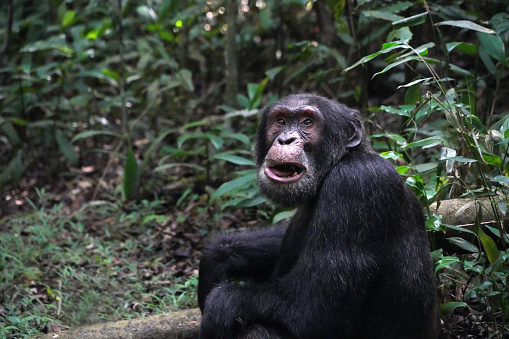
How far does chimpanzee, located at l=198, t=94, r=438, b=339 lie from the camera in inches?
154

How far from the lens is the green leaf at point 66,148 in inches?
357

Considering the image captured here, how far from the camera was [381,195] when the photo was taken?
13.4 feet

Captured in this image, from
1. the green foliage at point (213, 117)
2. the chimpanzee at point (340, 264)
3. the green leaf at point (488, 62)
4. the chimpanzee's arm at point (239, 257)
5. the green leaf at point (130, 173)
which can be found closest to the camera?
the chimpanzee at point (340, 264)

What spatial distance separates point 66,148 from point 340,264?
20.8 ft

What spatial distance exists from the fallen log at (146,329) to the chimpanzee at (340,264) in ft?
2.63

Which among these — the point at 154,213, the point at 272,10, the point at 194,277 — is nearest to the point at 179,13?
the point at 272,10

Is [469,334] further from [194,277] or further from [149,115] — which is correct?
[149,115]

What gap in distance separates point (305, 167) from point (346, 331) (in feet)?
3.98

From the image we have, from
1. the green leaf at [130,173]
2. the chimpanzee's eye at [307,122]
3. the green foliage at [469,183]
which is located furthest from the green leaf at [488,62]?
the green leaf at [130,173]

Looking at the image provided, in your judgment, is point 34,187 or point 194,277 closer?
point 194,277

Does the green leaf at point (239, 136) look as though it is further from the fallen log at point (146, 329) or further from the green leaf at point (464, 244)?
the green leaf at point (464, 244)

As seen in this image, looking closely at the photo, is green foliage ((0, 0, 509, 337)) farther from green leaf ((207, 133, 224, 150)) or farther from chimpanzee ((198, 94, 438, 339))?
chimpanzee ((198, 94, 438, 339))

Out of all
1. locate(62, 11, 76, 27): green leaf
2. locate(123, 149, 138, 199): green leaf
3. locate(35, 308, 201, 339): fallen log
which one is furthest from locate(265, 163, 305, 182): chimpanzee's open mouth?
locate(62, 11, 76, 27): green leaf

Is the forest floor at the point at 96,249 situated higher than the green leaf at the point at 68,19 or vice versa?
the green leaf at the point at 68,19
